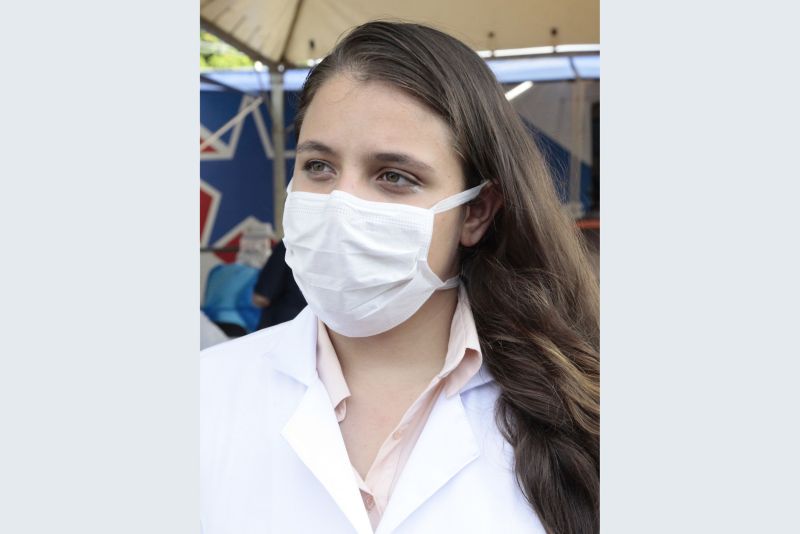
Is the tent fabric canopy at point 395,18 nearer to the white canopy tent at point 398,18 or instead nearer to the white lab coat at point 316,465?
the white canopy tent at point 398,18

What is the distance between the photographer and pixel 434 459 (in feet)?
5.04

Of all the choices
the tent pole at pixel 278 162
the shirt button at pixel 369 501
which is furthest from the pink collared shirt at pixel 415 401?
the tent pole at pixel 278 162

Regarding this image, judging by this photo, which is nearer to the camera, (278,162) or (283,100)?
(283,100)

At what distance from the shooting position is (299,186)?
5.46ft

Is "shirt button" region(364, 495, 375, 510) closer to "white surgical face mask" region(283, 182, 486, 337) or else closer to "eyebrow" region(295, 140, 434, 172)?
"white surgical face mask" region(283, 182, 486, 337)

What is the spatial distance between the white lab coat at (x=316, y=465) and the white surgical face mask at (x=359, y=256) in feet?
0.54

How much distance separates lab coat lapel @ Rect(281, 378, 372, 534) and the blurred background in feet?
3.31

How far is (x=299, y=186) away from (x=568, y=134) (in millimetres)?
1460

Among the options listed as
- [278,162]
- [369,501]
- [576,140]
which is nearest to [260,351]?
[369,501]

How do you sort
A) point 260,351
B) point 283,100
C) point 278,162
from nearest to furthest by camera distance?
point 260,351 → point 283,100 → point 278,162

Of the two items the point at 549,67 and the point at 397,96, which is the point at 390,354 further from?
the point at 549,67

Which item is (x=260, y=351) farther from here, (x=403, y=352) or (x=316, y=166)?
(x=316, y=166)

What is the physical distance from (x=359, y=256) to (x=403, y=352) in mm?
270

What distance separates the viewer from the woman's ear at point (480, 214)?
71.0 inches
